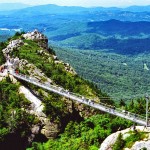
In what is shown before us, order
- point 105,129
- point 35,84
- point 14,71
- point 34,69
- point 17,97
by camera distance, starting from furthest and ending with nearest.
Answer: point 34,69, point 14,71, point 35,84, point 17,97, point 105,129

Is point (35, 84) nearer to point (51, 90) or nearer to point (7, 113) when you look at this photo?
point (51, 90)

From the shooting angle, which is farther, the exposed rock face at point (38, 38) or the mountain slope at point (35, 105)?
the exposed rock face at point (38, 38)

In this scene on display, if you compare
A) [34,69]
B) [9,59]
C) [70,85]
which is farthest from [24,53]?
[70,85]

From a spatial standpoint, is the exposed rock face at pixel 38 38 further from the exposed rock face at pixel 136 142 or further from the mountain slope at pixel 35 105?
the exposed rock face at pixel 136 142

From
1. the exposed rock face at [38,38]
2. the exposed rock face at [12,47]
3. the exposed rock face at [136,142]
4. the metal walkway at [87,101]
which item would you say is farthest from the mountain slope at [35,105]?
the exposed rock face at [136,142]

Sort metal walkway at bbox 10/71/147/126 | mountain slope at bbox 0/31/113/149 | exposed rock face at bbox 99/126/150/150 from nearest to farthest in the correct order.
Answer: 1. exposed rock face at bbox 99/126/150/150
2. metal walkway at bbox 10/71/147/126
3. mountain slope at bbox 0/31/113/149

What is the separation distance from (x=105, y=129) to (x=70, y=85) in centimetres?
3087

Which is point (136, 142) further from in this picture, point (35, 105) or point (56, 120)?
point (35, 105)

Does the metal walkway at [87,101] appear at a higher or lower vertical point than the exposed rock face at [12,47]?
lower

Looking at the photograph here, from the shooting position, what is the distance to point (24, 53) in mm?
111438

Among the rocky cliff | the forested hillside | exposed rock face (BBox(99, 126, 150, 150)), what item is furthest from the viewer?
the rocky cliff

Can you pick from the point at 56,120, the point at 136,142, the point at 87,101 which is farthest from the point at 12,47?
the point at 136,142

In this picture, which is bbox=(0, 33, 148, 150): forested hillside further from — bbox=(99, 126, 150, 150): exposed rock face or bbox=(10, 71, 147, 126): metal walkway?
bbox=(99, 126, 150, 150): exposed rock face

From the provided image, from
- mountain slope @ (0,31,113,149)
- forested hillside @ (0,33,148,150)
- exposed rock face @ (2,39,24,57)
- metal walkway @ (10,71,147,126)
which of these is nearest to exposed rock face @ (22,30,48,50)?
exposed rock face @ (2,39,24,57)
